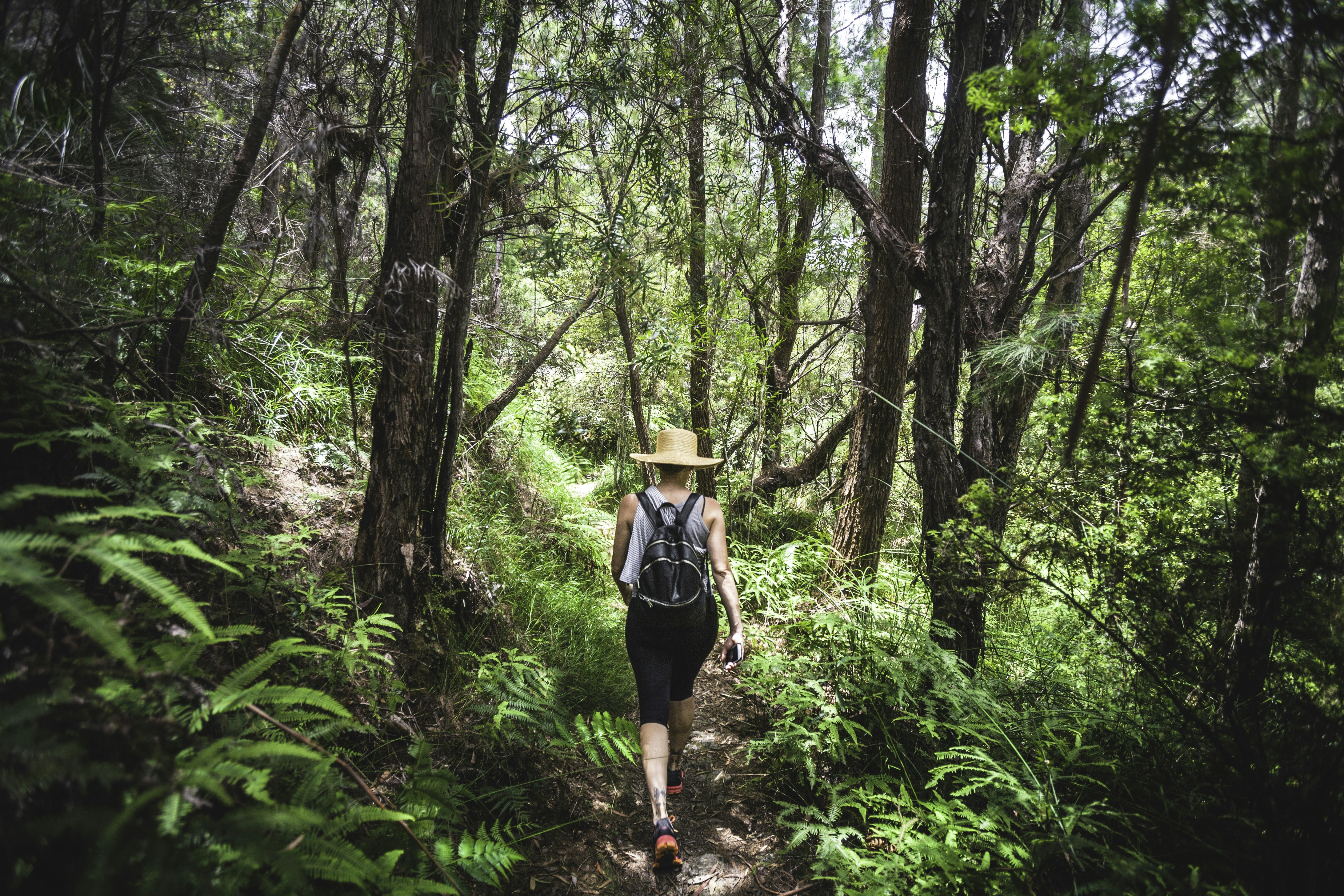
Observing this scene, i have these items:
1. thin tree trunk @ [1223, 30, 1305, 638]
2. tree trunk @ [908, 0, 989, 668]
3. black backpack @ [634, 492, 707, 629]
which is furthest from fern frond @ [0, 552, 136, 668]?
tree trunk @ [908, 0, 989, 668]

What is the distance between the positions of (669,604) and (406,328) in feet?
8.18

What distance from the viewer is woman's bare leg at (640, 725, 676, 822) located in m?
3.10

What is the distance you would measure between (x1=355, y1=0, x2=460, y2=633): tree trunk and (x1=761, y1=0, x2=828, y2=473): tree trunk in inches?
183

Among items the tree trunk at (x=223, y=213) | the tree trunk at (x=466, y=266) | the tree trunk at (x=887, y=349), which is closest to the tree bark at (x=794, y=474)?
the tree trunk at (x=887, y=349)

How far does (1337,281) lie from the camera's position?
300 centimetres

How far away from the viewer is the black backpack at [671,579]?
3.24 metres

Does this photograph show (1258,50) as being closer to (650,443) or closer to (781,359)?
(781,359)

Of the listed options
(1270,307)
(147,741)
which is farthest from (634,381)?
(147,741)

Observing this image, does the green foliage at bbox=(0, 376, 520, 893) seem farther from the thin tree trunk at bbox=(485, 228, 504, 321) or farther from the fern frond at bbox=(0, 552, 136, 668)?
the thin tree trunk at bbox=(485, 228, 504, 321)

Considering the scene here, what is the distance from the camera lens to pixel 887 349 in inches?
237

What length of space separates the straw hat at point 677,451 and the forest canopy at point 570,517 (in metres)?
1.54

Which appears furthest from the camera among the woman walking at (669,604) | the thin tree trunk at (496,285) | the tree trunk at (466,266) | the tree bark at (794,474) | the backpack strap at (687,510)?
the thin tree trunk at (496,285)

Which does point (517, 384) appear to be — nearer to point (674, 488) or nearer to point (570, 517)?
point (570, 517)

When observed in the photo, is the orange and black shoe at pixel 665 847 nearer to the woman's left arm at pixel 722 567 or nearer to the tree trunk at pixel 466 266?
A: the woman's left arm at pixel 722 567
